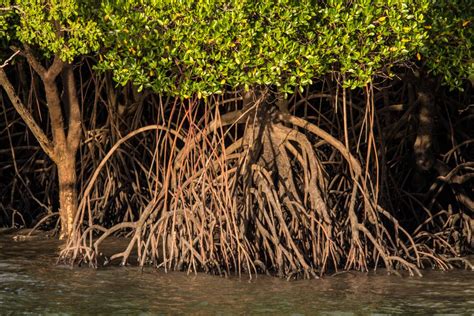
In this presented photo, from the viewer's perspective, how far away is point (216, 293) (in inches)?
487

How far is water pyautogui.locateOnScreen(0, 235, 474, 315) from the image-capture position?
11.6m

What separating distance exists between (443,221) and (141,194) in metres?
3.83

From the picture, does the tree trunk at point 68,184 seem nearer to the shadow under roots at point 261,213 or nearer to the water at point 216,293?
the shadow under roots at point 261,213

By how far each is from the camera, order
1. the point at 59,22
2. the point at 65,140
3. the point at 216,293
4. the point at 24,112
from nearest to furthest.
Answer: the point at 216,293 → the point at 59,22 → the point at 24,112 → the point at 65,140

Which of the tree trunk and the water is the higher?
the tree trunk

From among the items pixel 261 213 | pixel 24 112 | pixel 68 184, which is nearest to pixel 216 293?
pixel 261 213

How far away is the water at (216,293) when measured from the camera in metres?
11.6

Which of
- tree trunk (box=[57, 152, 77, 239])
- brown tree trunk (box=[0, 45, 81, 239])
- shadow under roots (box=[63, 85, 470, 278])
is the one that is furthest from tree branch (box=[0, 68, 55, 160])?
shadow under roots (box=[63, 85, 470, 278])

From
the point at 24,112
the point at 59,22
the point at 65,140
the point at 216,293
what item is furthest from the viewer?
the point at 65,140

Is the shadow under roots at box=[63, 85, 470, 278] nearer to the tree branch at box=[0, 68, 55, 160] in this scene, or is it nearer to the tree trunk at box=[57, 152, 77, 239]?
the tree trunk at box=[57, 152, 77, 239]

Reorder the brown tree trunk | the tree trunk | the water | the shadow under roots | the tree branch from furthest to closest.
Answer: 1. the tree trunk
2. the brown tree trunk
3. the tree branch
4. the shadow under roots
5. the water

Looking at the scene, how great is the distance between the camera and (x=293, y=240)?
1362cm

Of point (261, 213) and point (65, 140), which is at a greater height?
point (65, 140)

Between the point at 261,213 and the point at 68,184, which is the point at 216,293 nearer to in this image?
the point at 261,213
